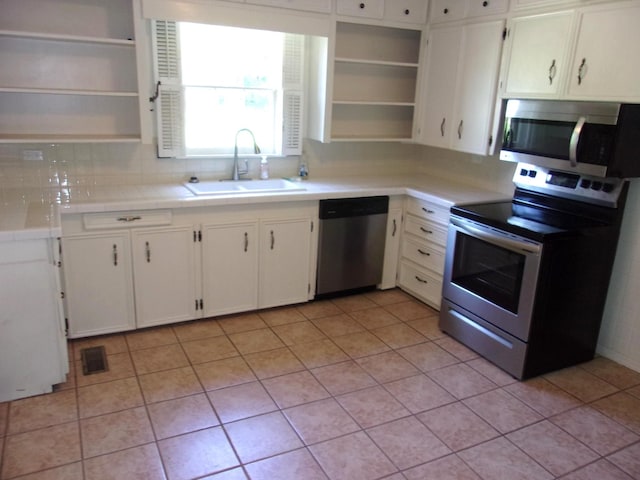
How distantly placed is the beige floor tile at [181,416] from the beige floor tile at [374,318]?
4.42 feet

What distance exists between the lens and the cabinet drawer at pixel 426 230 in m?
3.67

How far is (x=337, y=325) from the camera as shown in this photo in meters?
3.56

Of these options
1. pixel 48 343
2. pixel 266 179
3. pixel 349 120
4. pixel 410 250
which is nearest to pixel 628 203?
pixel 410 250

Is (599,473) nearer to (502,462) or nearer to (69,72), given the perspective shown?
(502,462)

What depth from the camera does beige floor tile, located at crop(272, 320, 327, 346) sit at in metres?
3.32

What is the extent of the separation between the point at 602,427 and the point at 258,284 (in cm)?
225

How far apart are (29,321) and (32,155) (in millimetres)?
1315

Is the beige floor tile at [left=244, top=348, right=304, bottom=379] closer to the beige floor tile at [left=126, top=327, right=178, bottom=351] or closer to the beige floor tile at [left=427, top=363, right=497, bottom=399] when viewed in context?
the beige floor tile at [left=126, top=327, right=178, bottom=351]

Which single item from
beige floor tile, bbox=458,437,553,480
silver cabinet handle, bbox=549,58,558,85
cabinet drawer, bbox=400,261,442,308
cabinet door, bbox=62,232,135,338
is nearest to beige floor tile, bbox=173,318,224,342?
cabinet door, bbox=62,232,135,338

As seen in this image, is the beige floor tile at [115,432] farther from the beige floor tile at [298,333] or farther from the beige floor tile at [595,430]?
the beige floor tile at [595,430]

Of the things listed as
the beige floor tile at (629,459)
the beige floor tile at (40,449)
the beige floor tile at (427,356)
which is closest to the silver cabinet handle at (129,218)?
the beige floor tile at (40,449)

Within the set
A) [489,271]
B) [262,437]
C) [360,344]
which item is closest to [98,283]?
[262,437]

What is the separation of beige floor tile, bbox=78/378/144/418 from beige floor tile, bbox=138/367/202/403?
5cm

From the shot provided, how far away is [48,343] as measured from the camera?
101 inches
